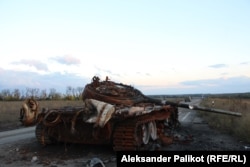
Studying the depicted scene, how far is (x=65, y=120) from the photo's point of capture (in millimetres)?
12234

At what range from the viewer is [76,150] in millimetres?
12852

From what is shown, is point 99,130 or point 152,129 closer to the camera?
point 99,130

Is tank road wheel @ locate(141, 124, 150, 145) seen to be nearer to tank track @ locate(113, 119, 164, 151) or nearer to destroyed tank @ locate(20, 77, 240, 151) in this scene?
destroyed tank @ locate(20, 77, 240, 151)

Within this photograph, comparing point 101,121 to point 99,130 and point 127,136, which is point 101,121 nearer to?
point 99,130

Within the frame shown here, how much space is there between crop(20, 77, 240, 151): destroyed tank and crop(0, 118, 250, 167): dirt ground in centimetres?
35

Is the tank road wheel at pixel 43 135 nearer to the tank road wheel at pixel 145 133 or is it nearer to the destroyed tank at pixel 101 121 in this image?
the destroyed tank at pixel 101 121

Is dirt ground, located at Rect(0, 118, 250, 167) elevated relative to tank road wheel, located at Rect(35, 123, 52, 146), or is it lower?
lower

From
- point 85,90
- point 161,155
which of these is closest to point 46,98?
point 85,90

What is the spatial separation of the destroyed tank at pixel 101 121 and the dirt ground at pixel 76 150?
1.15 feet

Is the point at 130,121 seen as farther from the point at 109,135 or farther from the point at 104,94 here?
the point at 104,94

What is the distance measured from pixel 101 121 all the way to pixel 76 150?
7.80 feet

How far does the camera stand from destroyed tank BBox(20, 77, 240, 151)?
37.6ft

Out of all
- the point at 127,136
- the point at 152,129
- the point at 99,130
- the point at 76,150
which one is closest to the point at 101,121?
the point at 99,130

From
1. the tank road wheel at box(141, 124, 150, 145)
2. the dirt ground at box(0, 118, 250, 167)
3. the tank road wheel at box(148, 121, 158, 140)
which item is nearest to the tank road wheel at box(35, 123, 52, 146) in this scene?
the dirt ground at box(0, 118, 250, 167)
